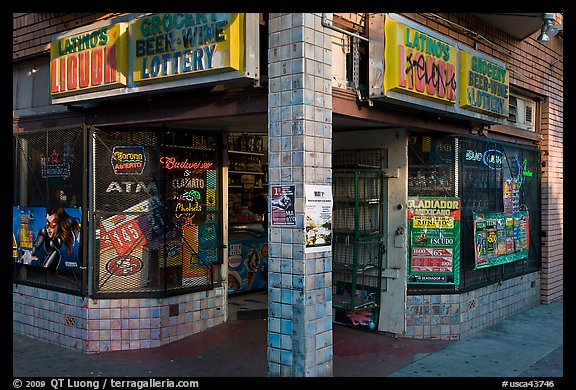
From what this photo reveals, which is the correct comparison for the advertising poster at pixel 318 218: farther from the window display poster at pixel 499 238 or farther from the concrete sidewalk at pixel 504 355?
the window display poster at pixel 499 238

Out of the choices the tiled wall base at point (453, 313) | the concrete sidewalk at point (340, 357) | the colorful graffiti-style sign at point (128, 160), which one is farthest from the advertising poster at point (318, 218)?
the colorful graffiti-style sign at point (128, 160)

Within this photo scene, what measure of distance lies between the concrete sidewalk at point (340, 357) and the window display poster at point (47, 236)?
3.94ft

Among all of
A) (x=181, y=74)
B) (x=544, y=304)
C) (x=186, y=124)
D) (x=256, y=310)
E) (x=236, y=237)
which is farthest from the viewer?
(x=544, y=304)


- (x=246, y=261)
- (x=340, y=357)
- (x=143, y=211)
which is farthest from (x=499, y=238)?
(x=143, y=211)

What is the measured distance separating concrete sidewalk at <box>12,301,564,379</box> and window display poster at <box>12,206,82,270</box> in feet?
3.94

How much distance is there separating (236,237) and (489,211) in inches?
169

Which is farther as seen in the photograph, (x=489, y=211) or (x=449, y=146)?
(x=489, y=211)

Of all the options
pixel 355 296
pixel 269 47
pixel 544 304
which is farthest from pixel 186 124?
pixel 544 304

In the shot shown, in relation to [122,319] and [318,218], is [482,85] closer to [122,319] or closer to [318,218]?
[318,218]

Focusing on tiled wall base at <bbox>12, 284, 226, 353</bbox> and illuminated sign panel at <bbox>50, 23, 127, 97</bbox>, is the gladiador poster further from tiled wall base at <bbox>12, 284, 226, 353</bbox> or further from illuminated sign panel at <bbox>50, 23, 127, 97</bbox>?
illuminated sign panel at <bbox>50, 23, 127, 97</bbox>

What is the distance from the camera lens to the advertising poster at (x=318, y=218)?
18.9ft

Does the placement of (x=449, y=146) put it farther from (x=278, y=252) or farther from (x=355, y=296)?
(x=278, y=252)

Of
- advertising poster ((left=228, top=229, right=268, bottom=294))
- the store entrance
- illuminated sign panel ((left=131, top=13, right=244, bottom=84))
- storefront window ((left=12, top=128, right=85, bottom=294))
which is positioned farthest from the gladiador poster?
storefront window ((left=12, top=128, right=85, bottom=294))
